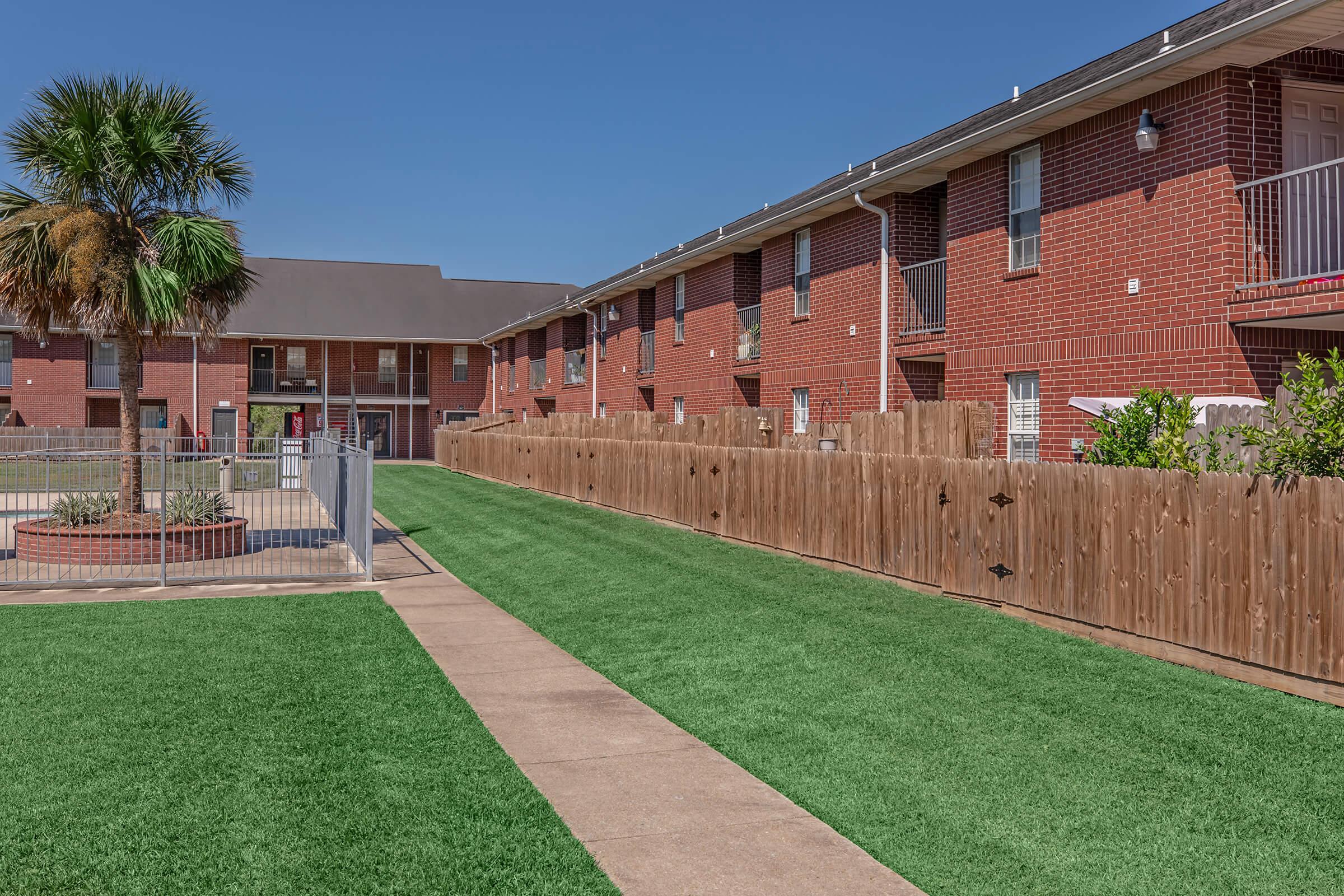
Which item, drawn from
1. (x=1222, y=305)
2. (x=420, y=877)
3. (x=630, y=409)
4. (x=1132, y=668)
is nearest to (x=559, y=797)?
(x=420, y=877)

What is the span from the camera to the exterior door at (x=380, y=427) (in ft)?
168

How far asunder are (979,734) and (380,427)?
158 ft

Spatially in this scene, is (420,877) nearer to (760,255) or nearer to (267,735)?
(267,735)

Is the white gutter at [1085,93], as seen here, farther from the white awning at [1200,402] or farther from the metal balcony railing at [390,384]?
the metal balcony railing at [390,384]

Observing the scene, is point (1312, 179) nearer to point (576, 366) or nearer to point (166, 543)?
point (166, 543)

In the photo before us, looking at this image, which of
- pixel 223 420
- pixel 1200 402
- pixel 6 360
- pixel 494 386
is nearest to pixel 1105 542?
pixel 1200 402

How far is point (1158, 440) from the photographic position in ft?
28.2

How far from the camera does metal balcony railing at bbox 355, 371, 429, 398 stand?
50500 millimetres

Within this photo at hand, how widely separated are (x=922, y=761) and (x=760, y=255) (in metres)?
18.5

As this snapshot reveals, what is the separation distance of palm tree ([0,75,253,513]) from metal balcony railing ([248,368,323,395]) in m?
35.4

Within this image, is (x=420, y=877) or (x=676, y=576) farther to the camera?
(x=676, y=576)

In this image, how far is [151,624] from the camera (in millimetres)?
10125

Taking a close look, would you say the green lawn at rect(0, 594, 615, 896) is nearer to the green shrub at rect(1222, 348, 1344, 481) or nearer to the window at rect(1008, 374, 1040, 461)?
the green shrub at rect(1222, 348, 1344, 481)

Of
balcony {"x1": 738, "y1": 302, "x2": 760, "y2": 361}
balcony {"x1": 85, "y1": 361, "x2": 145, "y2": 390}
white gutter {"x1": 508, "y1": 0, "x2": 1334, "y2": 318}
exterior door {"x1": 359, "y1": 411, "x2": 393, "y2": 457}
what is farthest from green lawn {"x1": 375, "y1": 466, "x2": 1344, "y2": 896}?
exterior door {"x1": 359, "y1": 411, "x2": 393, "y2": 457}
